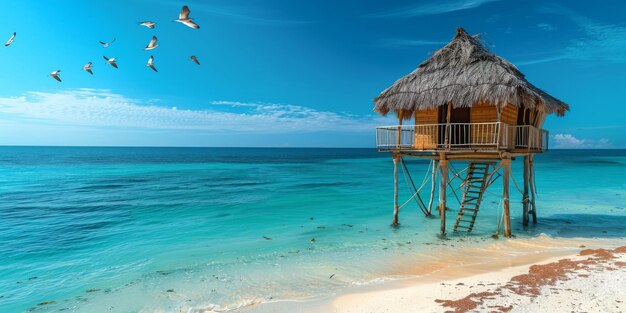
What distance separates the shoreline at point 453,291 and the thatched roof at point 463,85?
16.0 feet

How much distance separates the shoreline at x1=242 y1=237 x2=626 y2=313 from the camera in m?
7.12

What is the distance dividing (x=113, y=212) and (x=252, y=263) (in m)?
13.0

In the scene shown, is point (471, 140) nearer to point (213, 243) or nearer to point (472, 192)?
point (472, 192)

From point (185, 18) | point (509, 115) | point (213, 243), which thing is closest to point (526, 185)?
point (509, 115)

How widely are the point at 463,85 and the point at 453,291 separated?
709 cm

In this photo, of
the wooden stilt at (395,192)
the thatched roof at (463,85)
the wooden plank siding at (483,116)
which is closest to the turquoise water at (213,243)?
the wooden stilt at (395,192)

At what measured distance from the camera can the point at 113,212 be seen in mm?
20297

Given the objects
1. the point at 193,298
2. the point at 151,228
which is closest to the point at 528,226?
the point at 193,298

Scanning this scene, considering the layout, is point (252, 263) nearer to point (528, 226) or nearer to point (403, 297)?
point (403, 297)

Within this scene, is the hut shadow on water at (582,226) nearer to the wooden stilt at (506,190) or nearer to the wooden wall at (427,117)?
the wooden stilt at (506,190)

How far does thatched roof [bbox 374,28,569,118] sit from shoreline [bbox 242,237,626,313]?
4886mm

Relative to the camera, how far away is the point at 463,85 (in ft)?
40.2

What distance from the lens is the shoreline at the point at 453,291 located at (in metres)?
7.12

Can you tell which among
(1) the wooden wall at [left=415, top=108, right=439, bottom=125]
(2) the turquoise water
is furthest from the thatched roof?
(2) the turquoise water
